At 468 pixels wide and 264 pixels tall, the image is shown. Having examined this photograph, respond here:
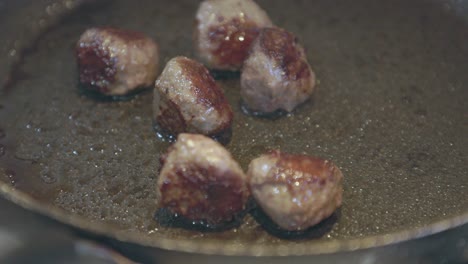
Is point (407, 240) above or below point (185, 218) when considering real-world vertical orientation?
above

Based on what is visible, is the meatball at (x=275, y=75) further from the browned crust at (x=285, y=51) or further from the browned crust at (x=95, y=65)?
the browned crust at (x=95, y=65)

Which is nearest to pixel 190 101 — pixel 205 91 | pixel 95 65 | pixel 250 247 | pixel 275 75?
pixel 205 91

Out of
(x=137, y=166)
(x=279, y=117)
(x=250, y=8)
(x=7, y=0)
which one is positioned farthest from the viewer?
(x=7, y=0)

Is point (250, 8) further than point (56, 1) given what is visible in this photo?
No

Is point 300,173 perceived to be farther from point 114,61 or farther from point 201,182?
point 114,61

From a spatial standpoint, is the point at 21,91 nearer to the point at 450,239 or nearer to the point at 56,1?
the point at 56,1

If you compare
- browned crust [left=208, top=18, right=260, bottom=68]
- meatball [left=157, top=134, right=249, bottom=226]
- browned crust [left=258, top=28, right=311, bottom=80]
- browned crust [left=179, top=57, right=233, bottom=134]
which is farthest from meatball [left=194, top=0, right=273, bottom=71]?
meatball [left=157, top=134, right=249, bottom=226]

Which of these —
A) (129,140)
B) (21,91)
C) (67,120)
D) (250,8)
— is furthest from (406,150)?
(21,91)
